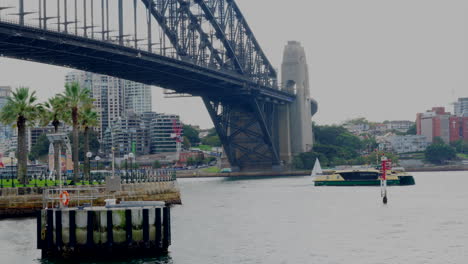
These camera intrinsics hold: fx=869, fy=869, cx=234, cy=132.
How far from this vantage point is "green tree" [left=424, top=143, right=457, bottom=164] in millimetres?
183625

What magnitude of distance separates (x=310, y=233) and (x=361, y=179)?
2155 inches

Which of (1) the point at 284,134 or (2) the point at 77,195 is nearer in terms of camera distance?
(2) the point at 77,195

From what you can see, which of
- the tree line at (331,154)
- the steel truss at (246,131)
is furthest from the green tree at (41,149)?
the tree line at (331,154)

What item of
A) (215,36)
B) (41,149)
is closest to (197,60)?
(215,36)

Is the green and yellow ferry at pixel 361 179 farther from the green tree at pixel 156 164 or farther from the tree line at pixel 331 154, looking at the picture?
the green tree at pixel 156 164

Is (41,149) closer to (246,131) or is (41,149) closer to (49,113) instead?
(246,131)

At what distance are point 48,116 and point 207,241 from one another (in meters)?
23.8

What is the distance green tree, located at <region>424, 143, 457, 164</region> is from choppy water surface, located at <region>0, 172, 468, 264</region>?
12352cm

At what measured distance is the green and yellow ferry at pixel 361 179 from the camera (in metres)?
94.3

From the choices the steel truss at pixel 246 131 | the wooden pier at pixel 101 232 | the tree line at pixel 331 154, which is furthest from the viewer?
the tree line at pixel 331 154

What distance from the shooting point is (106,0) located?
79938mm

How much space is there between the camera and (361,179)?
94.9 m

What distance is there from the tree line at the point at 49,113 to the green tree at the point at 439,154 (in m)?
132

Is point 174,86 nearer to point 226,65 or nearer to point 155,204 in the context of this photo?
point 226,65
